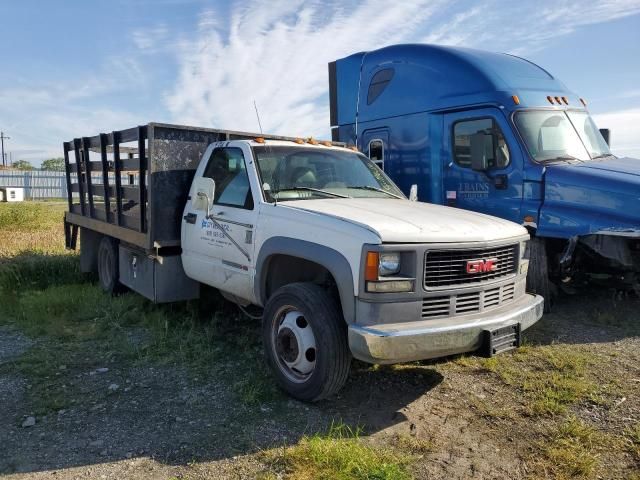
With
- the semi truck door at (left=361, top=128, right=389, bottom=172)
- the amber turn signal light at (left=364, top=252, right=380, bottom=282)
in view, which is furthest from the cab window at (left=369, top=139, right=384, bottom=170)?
the amber turn signal light at (left=364, top=252, right=380, bottom=282)

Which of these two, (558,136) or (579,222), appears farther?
(558,136)

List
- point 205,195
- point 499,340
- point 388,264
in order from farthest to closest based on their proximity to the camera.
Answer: point 205,195 → point 499,340 → point 388,264

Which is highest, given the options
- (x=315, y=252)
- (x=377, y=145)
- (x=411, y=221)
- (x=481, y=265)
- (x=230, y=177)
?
(x=377, y=145)

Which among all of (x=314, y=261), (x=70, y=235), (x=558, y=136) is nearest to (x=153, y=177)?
(x=314, y=261)

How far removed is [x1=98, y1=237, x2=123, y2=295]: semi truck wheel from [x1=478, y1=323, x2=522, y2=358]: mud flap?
5199 mm

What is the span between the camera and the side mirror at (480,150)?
661 cm

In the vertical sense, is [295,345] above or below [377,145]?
below

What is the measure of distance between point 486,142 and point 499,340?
11.5ft

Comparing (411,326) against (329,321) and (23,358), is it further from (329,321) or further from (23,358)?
(23,358)

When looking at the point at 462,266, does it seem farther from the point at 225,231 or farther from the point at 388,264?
the point at 225,231

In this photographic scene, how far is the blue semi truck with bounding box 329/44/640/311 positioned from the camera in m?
5.98

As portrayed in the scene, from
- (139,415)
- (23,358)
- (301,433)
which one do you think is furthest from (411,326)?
(23,358)

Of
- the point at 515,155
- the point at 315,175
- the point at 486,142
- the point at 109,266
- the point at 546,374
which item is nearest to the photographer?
the point at 546,374

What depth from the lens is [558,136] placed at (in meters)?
6.70
